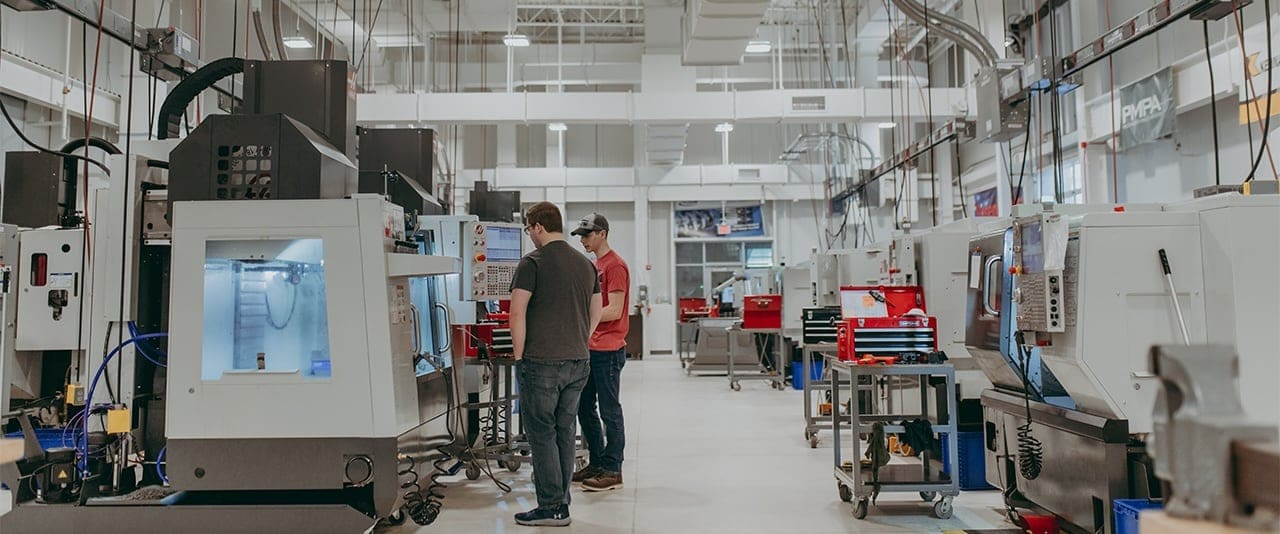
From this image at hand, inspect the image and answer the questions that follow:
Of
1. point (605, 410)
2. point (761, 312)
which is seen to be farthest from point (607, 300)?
point (761, 312)

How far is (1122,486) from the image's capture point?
8.39 feet

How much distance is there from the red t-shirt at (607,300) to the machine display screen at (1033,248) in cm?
174

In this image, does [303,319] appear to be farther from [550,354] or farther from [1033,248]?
[1033,248]

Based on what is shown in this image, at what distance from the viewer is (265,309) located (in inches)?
108

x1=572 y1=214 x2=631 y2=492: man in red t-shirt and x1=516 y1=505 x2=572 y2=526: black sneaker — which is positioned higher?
x1=572 y1=214 x2=631 y2=492: man in red t-shirt

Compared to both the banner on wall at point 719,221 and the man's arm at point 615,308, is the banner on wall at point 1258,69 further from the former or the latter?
the banner on wall at point 719,221

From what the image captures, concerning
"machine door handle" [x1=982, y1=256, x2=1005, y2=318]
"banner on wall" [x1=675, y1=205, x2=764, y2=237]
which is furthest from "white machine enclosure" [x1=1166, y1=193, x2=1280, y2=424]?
"banner on wall" [x1=675, y1=205, x2=764, y2=237]

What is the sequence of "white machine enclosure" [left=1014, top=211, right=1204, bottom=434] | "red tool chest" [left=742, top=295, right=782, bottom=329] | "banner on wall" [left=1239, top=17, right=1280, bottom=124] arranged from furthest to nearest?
"red tool chest" [left=742, top=295, right=782, bottom=329]
"banner on wall" [left=1239, top=17, right=1280, bottom=124]
"white machine enclosure" [left=1014, top=211, right=1204, bottom=434]

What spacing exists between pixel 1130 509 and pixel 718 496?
5.87 feet

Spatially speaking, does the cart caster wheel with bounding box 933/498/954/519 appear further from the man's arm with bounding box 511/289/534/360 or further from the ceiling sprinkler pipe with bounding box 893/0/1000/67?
the ceiling sprinkler pipe with bounding box 893/0/1000/67

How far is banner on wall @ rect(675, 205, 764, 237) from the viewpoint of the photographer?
1319 cm

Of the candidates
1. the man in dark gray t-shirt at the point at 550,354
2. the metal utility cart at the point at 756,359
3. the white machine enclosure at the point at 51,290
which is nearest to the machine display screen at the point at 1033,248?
the man in dark gray t-shirt at the point at 550,354

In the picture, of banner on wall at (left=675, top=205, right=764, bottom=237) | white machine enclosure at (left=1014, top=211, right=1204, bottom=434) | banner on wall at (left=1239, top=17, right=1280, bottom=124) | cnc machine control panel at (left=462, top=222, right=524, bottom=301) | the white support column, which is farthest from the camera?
banner on wall at (left=675, top=205, right=764, bottom=237)

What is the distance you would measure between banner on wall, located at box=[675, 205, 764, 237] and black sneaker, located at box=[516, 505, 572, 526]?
10.2 m
